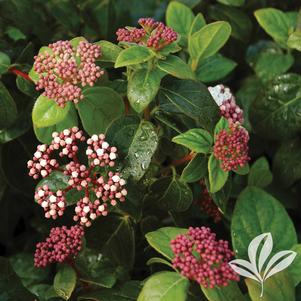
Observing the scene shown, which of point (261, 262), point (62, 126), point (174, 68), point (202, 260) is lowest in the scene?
point (261, 262)

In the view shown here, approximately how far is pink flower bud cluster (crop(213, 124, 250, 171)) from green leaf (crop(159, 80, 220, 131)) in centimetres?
6

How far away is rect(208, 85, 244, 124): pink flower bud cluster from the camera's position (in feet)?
3.95

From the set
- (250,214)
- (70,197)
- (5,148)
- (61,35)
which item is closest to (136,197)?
(70,197)

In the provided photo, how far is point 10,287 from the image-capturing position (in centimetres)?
122

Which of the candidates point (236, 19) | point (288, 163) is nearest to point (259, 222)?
point (288, 163)

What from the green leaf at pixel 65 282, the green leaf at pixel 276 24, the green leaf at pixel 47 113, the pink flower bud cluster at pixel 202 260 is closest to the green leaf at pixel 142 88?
the green leaf at pixel 47 113

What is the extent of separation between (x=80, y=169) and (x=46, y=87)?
17cm

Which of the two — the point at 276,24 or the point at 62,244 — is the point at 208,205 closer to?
the point at 62,244

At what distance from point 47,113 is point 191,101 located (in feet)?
0.91

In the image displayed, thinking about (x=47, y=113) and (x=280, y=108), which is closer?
(x=47, y=113)

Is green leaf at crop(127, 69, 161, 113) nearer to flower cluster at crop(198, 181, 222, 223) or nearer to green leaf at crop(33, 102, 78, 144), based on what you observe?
green leaf at crop(33, 102, 78, 144)

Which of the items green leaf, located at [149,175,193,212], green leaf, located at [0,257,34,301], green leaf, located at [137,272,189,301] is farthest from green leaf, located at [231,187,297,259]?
green leaf, located at [0,257,34,301]

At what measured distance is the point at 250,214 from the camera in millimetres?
1206

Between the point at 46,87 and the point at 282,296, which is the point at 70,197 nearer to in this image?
the point at 46,87
